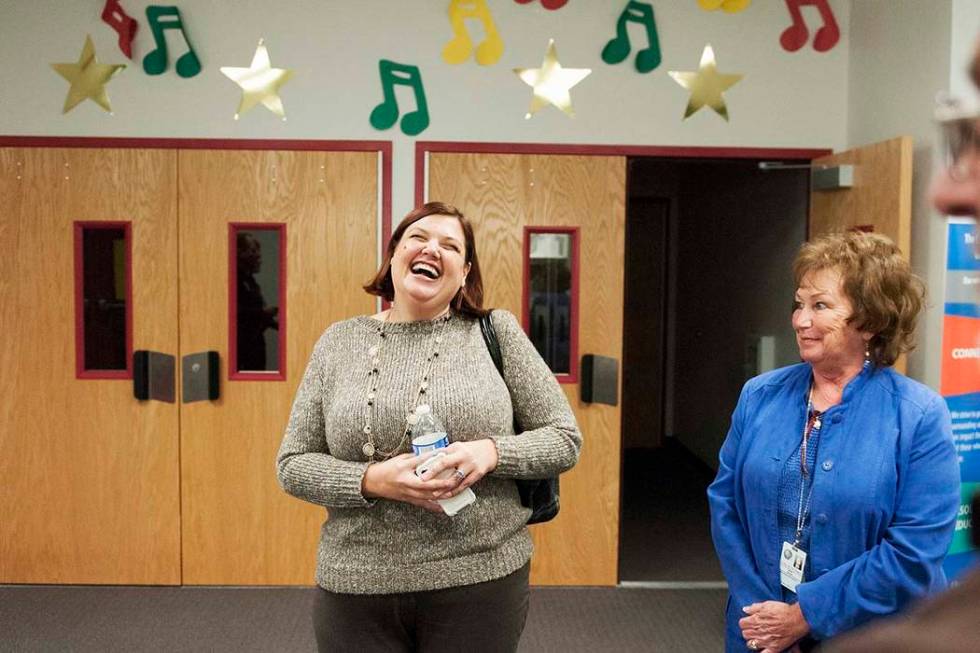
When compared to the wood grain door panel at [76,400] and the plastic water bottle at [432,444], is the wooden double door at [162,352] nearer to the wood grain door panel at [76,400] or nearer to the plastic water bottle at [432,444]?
the wood grain door panel at [76,400]

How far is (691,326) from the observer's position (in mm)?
6645

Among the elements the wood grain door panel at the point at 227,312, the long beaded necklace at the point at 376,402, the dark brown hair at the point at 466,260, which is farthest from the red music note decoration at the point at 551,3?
the long beaded necklace at the point at 376,402

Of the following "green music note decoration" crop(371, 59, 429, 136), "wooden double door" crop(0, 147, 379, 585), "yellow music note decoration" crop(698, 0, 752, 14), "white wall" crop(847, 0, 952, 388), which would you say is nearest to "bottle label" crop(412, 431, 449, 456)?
"white wall" crop(847, 0, 952, 388)

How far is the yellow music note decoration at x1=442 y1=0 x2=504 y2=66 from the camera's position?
3.57 m

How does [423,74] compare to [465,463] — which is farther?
[423,74]

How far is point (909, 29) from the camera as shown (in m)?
3.14

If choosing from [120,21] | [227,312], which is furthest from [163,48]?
[227,312]

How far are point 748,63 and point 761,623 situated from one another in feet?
8.66

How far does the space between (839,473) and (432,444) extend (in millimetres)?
727

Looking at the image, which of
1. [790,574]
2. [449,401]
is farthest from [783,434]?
[449,401]

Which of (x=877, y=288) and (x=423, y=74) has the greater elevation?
(x=423, y=74)

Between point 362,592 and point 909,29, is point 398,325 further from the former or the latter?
point 909,29

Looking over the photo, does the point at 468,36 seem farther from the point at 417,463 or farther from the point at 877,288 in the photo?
the point at 417,463

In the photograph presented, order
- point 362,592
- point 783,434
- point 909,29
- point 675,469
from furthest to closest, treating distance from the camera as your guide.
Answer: point 675,469
point 909,29
point 783,434
point 362,592
